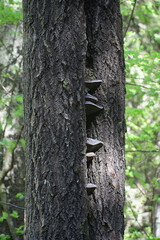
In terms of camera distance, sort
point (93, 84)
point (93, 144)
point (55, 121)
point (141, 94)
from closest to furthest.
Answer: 1. point (55, 121)
2. point (93, 144)
3. point (93, 84)
4. point (141, 94)

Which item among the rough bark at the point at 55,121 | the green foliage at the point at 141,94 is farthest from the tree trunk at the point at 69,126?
the green foliage at the point at 141,94

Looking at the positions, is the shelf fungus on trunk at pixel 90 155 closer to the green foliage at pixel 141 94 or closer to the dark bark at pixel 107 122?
the dark bark at pixel 107 122

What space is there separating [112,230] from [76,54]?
1.27m

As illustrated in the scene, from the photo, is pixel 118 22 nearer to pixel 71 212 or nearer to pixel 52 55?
pixel 52 55

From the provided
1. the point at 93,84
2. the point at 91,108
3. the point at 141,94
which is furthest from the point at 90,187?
the point at 141,94

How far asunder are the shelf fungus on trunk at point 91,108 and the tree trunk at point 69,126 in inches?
2.2

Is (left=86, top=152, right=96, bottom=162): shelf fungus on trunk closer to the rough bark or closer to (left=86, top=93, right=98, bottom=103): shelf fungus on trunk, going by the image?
the rough bark

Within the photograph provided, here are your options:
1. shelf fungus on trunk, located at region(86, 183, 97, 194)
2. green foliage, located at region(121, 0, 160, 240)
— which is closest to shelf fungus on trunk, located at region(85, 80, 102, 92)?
shelf fungus on trunk, located at region(86, 183, 97, 194)

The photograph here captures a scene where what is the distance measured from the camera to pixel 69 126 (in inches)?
62.6

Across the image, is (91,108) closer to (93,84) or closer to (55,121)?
(93,84)

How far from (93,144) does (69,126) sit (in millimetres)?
234

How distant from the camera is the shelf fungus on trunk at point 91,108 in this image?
68.3 inches

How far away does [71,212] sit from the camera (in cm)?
152

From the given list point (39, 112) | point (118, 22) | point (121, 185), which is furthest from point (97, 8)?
point (121, 185)
